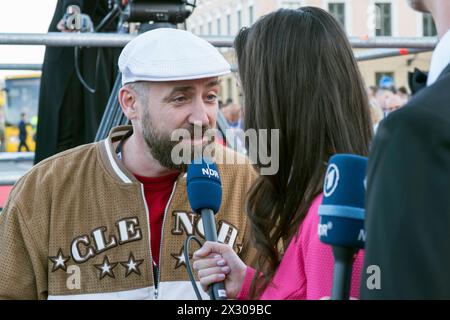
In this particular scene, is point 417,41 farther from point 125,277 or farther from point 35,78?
point 35,78

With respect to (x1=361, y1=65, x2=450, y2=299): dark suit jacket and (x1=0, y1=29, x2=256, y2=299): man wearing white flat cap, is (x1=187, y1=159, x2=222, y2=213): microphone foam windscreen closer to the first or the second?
(x1=0, y1=29, x2=256, y2=299): man wearing white flat cap

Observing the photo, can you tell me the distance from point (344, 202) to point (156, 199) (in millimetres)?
1728

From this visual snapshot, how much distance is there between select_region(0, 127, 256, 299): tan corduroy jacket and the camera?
2877 mm

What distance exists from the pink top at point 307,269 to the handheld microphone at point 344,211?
37 centimetres

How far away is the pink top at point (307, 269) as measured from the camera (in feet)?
5.71

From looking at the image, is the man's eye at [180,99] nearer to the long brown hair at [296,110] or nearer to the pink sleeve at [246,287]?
the long brown hair at [296,110]

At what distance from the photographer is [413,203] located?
3.64 feet

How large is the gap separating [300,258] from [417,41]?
9.64ft

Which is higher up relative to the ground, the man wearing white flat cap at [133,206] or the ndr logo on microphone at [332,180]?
the ndr logo on microphone at [332,180]

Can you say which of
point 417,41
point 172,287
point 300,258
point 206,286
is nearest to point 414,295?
point 300,258

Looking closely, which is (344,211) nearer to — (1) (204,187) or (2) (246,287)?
(2) (246,287)

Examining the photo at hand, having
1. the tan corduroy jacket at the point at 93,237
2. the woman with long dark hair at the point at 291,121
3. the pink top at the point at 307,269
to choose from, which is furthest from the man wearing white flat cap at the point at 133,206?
the pink top at the point at 307,269

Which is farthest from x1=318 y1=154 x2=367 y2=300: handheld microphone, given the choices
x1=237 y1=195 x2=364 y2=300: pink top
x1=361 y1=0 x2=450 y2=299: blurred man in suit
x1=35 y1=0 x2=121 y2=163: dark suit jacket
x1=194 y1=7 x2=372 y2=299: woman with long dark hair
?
x1=35 y1=0 x2=121 y2=163: dark suit jacket

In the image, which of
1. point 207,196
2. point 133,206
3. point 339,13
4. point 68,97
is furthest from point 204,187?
point 339,13
